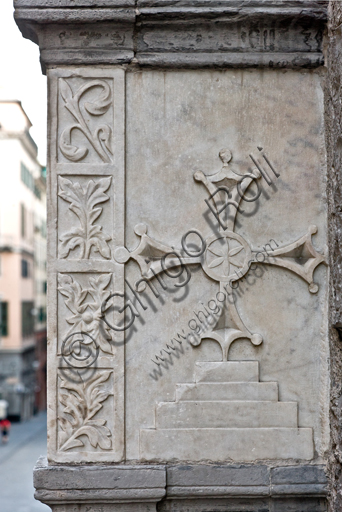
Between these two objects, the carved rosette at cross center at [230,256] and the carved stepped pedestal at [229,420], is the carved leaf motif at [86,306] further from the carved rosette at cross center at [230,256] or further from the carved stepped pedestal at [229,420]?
the carved stepped pedestal at [229,420]

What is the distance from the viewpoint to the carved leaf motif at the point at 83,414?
2529 millimetres

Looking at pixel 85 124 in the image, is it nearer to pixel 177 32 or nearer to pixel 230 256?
pixel 177 32

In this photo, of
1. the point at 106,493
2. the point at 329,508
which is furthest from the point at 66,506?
the point at 329,508

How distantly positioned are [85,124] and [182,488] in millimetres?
1518

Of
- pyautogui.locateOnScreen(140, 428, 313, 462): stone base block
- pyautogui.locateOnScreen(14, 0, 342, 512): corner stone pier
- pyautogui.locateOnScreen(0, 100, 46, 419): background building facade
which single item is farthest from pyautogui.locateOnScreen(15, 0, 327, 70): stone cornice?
pyautogui.locateOnScreen(0, 100, 46, 419): background building facade

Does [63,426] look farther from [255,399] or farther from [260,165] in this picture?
[260,165]

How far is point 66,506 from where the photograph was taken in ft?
8.23

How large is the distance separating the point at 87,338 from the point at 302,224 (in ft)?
3.29

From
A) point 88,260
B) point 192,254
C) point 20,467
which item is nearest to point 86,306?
point 88,260

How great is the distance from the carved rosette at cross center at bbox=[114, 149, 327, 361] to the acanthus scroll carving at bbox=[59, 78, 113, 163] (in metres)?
0.39

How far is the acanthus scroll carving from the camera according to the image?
2559mm

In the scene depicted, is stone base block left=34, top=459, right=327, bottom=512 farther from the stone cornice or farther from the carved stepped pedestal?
the stone cornice

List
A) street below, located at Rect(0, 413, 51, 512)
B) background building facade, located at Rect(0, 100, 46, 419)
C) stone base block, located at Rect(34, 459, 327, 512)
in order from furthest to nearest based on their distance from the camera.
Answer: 1. background building facade, located at Rect(0, 100, 46, 419)
2. street below, located at Rect(0, 413, 51, 512)
3. stone base block, located at Rect(34, 459, 327, 512)

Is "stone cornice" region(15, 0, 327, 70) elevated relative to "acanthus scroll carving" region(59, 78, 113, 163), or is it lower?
elevated
